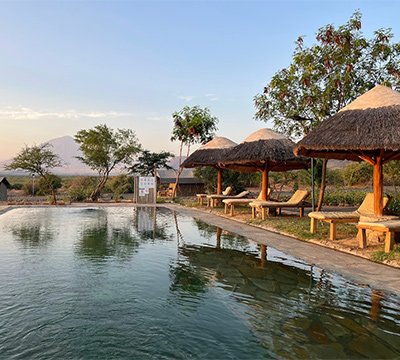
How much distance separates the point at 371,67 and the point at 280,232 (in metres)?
6.04

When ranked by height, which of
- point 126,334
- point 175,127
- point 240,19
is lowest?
point 126,334

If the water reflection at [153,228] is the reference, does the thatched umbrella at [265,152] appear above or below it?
above

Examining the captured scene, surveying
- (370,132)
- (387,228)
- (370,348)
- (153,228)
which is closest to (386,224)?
(387,228)

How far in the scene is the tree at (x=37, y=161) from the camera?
70.0 ft

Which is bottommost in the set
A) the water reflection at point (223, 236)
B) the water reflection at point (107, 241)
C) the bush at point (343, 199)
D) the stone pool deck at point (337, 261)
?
the water reflection at point (107, 241)

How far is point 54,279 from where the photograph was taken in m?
5.73

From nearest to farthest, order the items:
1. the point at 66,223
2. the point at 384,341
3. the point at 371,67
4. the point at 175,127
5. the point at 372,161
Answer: the point at 384,341 < the point at 372,161 < the point at 371,67 < the point at 66,223 < the point at 175,127

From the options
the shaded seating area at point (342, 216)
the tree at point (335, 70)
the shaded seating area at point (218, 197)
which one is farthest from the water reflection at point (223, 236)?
the shaded seating area at point (218, 197)

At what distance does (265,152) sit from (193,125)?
10807 millimetres

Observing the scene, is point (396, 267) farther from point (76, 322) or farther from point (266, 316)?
point (76, 322)

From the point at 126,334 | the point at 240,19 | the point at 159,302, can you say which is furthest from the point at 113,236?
the point at 240,19

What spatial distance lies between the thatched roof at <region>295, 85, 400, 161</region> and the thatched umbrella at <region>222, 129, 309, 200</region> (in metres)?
3.93

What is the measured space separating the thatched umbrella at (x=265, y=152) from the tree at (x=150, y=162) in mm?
21449

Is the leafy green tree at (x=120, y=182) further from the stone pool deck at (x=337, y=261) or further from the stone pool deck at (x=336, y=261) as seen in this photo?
the stone pool deck at (x=337, y=261)
